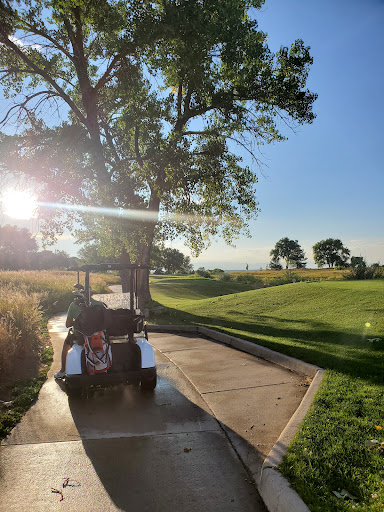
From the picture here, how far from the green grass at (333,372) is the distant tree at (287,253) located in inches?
4323

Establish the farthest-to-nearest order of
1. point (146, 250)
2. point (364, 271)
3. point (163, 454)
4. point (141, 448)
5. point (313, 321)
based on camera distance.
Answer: point (364, 271)
point (146, 250)
point (313, 321)
point (141, 448)
point (163, 454)

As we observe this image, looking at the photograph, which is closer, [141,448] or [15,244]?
[141,448]

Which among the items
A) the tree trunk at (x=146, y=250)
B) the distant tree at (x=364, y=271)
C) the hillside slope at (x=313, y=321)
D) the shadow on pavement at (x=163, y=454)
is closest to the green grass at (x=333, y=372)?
the hillside slope at (x=313, y=321)

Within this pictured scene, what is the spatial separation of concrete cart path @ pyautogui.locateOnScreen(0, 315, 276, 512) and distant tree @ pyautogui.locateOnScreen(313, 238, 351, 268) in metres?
112

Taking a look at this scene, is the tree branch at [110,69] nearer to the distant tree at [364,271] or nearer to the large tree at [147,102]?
the large tree at [147,102]

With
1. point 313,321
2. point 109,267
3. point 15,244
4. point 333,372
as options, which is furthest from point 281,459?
point 15,244

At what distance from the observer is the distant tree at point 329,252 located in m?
111

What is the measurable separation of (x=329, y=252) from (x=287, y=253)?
15.5 m

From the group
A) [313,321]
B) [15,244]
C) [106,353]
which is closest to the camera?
[106,353]

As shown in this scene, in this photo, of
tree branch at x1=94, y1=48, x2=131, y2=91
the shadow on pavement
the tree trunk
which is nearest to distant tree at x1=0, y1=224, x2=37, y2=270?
the tree trunk

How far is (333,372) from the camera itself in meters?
6.57

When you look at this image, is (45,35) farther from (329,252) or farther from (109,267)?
(329,252)

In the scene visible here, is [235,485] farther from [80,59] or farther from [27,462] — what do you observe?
[80,59]

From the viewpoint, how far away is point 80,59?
16031mm
